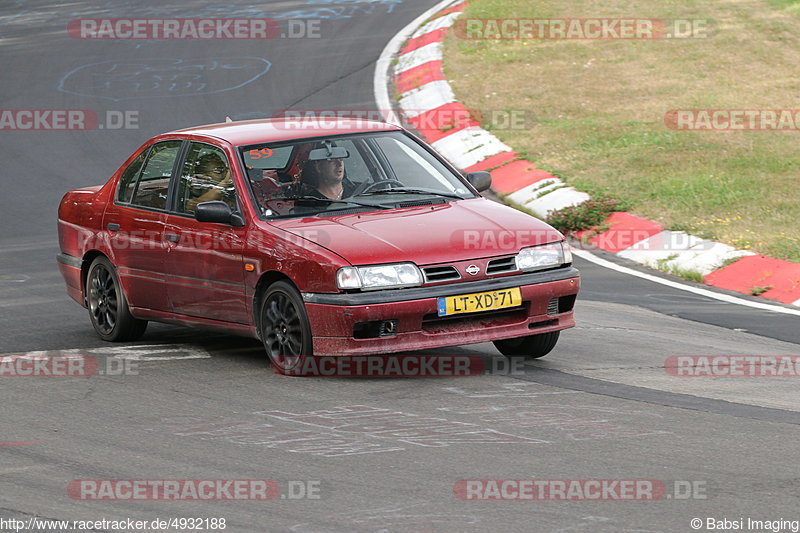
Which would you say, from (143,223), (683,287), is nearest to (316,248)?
(143,223)

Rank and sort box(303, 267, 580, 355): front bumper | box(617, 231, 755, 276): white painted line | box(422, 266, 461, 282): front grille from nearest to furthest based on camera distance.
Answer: box(303, 267, 580, 355): front bumper < box(422, 266, 461, 282): front grille < box(617, 231, 755, 276): white painted line

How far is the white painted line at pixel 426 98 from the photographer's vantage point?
1850 cm

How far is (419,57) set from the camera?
21.2m

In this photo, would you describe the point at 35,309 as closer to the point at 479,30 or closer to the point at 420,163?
the point at 420,163

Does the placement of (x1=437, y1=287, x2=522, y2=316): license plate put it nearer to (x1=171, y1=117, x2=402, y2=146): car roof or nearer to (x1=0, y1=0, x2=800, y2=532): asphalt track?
(x1=0, y1=0, x2=800, y2=532): asphalt track

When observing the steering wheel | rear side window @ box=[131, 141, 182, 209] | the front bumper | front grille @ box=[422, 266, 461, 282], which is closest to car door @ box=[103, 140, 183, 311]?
rear side window @ box=[131, 141, 182, 209]

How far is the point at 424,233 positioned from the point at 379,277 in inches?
18.5

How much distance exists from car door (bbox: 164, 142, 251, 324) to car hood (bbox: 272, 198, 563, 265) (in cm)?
47

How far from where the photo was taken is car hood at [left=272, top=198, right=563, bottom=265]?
7648 millimetres

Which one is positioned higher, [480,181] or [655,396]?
[480,181]

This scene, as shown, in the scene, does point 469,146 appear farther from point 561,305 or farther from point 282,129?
point 561,305

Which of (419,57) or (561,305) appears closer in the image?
(561,305)

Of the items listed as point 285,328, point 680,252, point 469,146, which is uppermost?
point 469,146

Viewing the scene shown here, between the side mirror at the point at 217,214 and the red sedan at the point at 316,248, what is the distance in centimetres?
1
